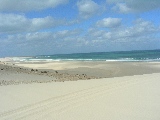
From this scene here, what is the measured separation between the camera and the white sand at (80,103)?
6629mm

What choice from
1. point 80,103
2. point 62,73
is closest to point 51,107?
point 80,103

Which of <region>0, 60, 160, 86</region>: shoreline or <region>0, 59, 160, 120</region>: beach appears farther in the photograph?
<region>0, 60, 160, 86</region>: shoreline

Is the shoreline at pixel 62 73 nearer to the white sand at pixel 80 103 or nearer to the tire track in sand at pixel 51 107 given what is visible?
the white sand at pixel 80 103

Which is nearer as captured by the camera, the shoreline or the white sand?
the white sand

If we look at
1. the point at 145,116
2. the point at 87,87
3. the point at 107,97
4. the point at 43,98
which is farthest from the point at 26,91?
the point at 145,116

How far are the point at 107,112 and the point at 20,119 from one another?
7.63ft

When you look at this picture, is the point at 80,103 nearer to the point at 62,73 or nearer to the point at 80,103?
the point at 80,103

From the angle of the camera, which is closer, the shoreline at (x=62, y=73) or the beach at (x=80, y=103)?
Answer: the beach at (x=80, y=103)

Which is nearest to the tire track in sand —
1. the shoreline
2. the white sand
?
the white sand

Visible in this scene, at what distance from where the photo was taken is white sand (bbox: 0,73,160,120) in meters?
6.63

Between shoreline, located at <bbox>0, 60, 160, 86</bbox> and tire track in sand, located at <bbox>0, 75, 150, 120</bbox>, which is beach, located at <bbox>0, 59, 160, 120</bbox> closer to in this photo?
tire track in sand, located at <bbox>0, 75, 150, 120</bbox>

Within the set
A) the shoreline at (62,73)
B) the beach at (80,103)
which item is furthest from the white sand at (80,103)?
the shoreline at (62,73)

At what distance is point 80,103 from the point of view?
7.92 metres

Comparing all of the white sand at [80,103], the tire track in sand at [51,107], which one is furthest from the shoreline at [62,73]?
the tire track in sand at [51,107]
